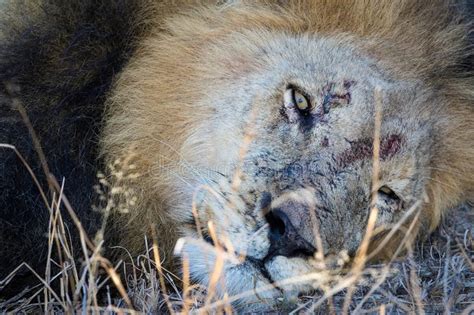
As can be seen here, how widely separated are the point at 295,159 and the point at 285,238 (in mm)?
398

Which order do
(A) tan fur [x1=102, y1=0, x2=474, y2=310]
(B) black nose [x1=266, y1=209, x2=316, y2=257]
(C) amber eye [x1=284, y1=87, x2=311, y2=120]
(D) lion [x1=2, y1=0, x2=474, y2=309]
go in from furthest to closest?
(A) tan fur [x1=102, y1=0, x2=474, y2=310] < (C) amber eye [x1=284, y1=87, x2=311, y2=120] < (D) lion [x1=2, y1=0, x2=474, y2=309] < (B) black nose [x1=266, y1=209, x2=316, y2=257]

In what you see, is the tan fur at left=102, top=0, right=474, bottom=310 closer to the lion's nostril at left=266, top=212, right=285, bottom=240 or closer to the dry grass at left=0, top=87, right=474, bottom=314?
the dry grass at left=0, top=87, right=474, bottom=314

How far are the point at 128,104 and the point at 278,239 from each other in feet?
3.55

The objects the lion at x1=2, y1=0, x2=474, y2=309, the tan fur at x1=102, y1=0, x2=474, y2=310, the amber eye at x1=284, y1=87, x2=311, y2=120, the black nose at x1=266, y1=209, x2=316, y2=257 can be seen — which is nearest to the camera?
the black nose at x1=266, y1=209, x2=316, y2=257

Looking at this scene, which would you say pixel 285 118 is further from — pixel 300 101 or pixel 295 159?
pixel 295 159

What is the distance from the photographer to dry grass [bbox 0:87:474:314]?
2.72 metres

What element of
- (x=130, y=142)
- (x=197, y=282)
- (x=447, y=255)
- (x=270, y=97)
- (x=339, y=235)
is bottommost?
(x=447, y=255)

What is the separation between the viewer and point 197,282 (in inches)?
120

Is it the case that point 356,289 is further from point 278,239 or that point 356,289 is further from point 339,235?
point 278,239

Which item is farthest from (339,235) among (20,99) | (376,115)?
(20,99)

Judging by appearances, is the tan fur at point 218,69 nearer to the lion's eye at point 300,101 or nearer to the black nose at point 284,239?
the lion's eye at point 300,101

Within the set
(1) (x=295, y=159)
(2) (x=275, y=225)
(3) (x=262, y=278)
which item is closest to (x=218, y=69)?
(1) (x=295, y=159)

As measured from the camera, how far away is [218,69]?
10.8 feet

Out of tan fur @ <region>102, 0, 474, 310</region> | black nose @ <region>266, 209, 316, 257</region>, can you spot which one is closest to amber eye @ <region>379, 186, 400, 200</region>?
tan fur @ <region>102, 0, 474, 310</region>
